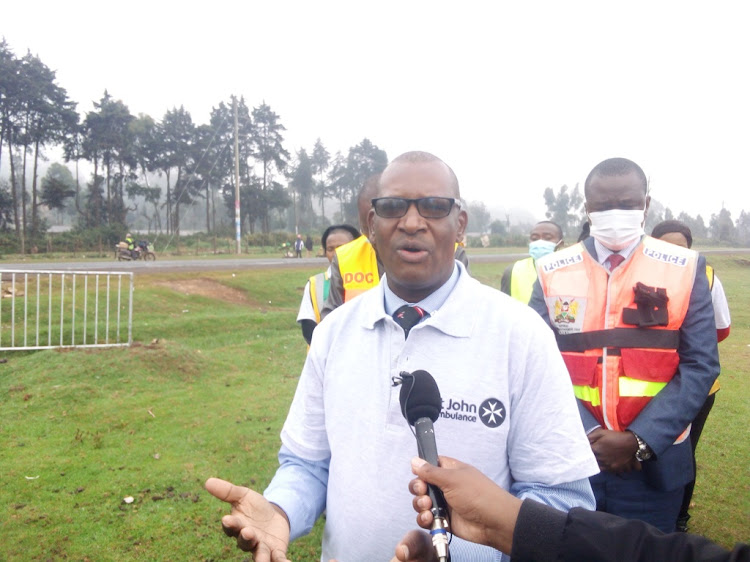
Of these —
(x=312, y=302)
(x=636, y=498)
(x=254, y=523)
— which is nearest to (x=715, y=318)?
(x=636, y=498)

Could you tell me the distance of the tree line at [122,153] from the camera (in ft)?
134

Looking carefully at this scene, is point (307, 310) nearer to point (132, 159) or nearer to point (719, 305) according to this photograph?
point (719, 305)

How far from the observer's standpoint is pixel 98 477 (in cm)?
527

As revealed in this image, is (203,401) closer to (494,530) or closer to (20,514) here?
(20,514)

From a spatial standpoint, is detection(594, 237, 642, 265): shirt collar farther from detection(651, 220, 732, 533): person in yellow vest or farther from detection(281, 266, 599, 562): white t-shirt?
detection(281, 266, 599, 562): white t-shirt

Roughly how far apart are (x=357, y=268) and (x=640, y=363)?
6.00 ft

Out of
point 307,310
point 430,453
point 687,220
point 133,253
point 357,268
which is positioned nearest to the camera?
point 430,453

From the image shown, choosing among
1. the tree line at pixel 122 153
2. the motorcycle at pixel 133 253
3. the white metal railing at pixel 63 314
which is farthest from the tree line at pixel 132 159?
the white metal railing at pixel 63 314

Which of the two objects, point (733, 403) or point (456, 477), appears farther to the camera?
point (733, 403)

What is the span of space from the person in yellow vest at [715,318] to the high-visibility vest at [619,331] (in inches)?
11.8

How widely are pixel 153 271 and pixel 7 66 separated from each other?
28.2m

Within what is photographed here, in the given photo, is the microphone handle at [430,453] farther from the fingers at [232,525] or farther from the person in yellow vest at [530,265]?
the person in yellow vest at [530,265]

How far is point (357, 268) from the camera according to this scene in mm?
3939

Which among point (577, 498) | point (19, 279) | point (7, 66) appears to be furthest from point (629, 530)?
point (7, 66)
